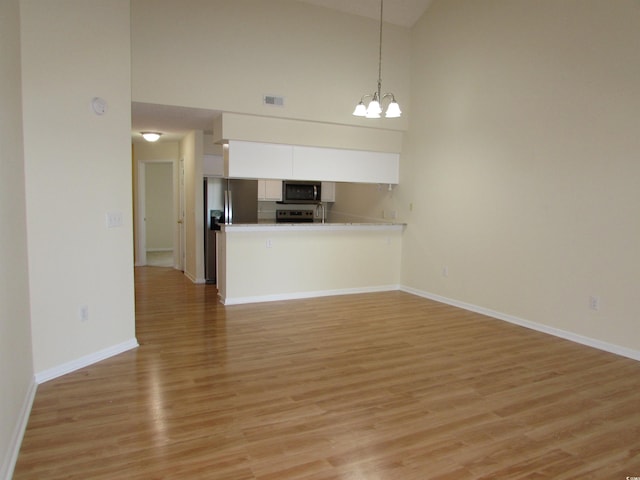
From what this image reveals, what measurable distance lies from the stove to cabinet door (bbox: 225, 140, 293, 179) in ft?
7.98

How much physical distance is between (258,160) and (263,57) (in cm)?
125

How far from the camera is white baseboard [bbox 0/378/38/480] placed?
1992 mm

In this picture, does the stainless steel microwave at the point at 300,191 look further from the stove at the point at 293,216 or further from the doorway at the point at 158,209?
the doorway at the point at 158,209

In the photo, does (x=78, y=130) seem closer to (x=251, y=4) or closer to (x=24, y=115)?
(x=24, y=115)

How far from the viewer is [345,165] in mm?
6195

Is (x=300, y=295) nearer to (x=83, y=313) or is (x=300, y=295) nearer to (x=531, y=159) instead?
(x=83, y=313)

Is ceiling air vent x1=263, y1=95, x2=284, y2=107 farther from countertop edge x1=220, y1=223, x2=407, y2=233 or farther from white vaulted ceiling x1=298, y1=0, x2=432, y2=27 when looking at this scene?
countertop edge x1=220, y1=223, x2=407, y2=233

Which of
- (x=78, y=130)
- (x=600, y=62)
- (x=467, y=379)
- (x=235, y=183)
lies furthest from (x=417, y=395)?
(x=235, y=183)

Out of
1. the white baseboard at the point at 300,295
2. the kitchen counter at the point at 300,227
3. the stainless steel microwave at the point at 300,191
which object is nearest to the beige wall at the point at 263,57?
the kitchen counter at the point at 300,227

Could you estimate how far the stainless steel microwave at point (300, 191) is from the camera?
300 inches

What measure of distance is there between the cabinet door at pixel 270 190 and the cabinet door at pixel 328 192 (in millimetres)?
928

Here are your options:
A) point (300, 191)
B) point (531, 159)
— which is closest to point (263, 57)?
point (300, 191)

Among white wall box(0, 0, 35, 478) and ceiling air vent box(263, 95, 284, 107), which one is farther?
ceiling air vent box(263, 95, 284, 107)

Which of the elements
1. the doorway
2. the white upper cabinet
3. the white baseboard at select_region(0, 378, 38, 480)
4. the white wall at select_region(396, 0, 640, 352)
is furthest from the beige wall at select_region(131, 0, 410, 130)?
the doorway
